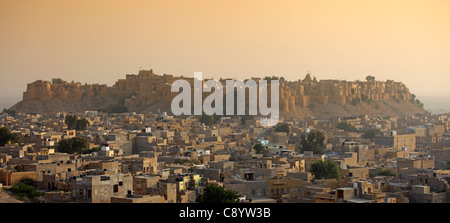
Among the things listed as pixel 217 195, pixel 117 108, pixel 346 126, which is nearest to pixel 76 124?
pixel 346 126

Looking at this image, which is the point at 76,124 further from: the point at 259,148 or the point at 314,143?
the point at 259,148

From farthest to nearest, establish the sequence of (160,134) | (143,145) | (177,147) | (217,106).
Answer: (217,106) < (160,134) < (143,145) < (177,147)

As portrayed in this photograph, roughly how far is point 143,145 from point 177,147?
3.07m

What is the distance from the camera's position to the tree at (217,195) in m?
17.6

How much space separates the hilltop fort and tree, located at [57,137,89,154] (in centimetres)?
3564

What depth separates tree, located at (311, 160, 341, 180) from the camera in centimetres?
2398

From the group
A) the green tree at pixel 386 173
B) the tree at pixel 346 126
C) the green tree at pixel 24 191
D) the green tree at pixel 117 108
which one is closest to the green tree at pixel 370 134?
the tree at pixel 346 126

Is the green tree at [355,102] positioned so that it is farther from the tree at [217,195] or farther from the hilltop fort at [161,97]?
the tree at [217,195]

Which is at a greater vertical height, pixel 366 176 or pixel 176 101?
pixel 176 101

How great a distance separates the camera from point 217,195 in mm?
17984

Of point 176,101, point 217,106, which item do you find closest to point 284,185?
point 217,106

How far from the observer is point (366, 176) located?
82.8ft
